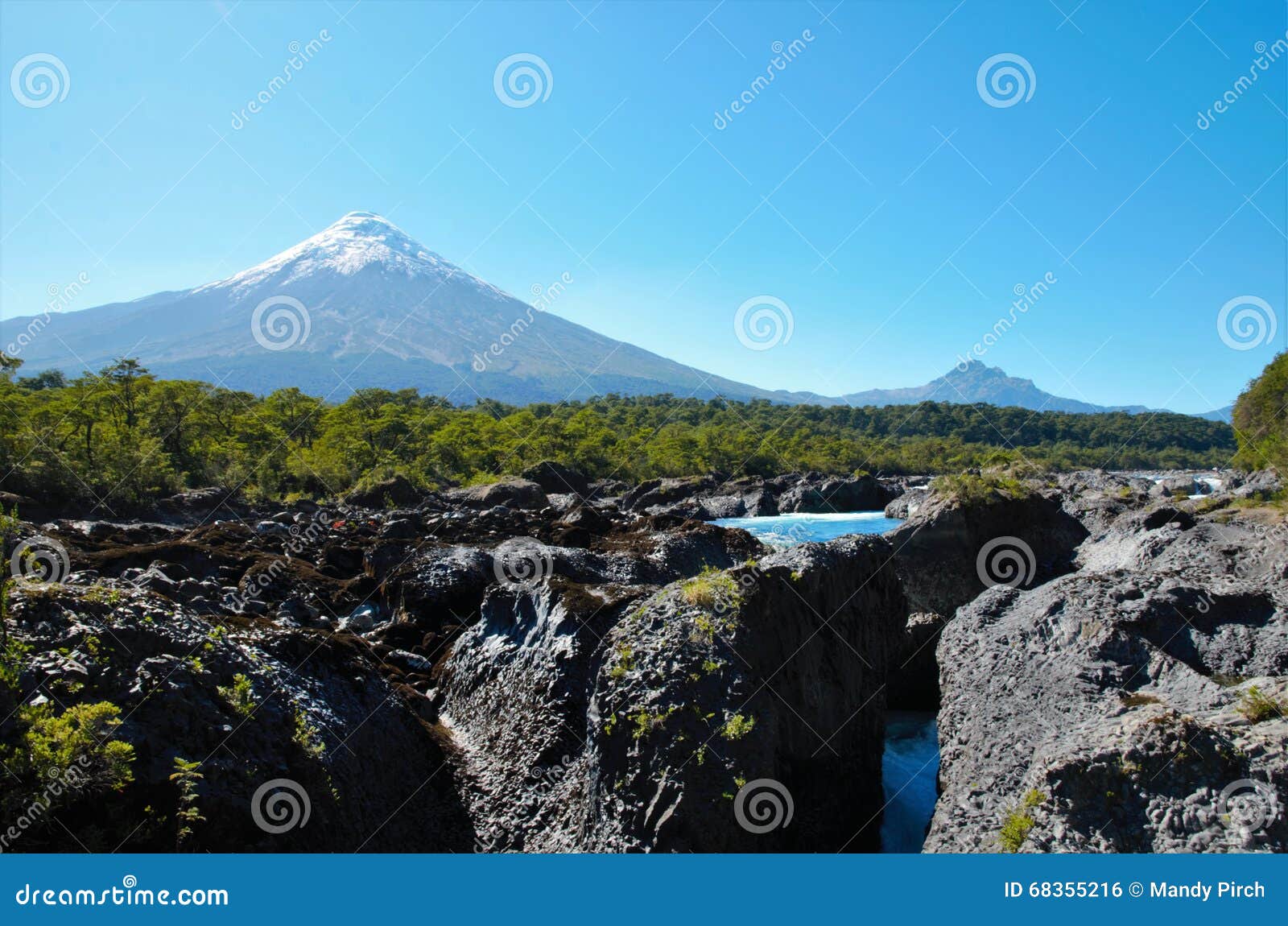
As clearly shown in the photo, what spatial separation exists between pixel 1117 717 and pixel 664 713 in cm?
393

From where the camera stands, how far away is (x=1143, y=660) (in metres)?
7.01

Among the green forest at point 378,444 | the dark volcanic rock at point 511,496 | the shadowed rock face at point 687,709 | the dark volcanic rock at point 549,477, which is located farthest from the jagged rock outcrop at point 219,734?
the dark volcanic rock at point 549,477

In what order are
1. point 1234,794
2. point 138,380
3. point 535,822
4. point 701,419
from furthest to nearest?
point 701,419 < point 138,380 < point 535,822 < point 1234,794

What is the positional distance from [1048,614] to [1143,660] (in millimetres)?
1083

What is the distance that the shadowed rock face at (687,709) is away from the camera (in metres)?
6.77

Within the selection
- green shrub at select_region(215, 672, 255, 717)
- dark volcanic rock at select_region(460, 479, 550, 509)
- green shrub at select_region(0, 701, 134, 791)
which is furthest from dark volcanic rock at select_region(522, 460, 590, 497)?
green shrub at select_region(0, 701, 134, 791)

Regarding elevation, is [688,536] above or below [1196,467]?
below

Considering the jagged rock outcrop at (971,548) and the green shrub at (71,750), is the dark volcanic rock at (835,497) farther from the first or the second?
the green shrub at (71,750)

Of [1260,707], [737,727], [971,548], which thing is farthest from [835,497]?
[1260,707]

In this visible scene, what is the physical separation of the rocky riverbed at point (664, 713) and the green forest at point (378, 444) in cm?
1074

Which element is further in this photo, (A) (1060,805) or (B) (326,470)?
(B) (326,470)

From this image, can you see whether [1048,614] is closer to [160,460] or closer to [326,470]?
[160,460]

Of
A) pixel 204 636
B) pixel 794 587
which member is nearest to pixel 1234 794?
pixel 794 587

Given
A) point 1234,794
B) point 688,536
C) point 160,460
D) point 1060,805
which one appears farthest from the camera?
point 160,460
